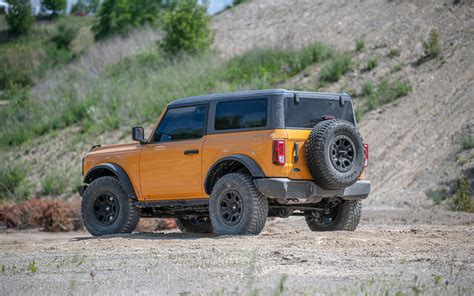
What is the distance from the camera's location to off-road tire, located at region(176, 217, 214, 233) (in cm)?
1633

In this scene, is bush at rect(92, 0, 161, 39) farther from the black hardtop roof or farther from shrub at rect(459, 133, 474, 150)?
the black hardtop roof

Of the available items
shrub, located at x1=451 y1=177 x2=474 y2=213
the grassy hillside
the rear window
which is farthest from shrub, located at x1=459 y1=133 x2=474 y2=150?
the rear window

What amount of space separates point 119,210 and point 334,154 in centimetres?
391

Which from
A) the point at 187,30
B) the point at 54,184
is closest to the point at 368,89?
the point at 54,184

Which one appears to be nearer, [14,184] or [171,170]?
[171,170]

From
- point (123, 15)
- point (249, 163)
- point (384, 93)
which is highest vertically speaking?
point (123, 15)

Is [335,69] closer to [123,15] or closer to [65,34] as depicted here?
[123,15]

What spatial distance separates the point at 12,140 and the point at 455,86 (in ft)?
58.2

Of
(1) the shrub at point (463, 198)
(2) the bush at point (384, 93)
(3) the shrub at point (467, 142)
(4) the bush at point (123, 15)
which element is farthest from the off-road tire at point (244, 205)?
(4) the bush at point (123, 15)

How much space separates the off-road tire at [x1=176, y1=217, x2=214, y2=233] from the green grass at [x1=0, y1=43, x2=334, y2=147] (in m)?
15.9

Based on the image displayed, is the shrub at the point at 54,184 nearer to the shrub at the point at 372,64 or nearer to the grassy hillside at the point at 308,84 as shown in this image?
the grassy hillside at the point at 308,84

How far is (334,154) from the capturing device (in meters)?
13.4

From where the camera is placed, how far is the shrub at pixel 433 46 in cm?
3016

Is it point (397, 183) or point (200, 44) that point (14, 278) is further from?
point (200, 44)
